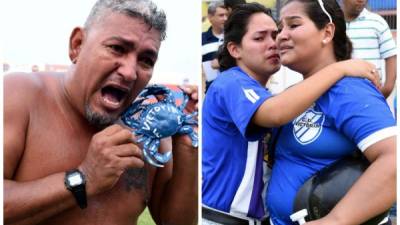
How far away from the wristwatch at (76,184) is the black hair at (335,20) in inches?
29.9

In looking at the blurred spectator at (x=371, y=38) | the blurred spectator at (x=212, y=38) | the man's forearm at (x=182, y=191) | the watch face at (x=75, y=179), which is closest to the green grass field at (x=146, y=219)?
the man's forearm at (x=182, y=191)

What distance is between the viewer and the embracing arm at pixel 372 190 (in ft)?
4.14

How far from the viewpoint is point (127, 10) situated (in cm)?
135

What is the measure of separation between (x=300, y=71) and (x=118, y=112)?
53 centimetres

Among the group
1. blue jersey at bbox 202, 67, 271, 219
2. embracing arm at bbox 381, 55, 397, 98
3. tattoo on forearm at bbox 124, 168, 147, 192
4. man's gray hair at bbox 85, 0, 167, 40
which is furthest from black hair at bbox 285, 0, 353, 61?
tattoo on forearm at bbox 124, 168, 147, 192

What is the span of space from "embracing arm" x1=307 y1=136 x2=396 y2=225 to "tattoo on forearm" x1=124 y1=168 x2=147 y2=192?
21.6 inches

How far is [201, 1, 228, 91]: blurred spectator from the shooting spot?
149cm

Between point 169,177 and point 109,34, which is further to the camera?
point 169,177

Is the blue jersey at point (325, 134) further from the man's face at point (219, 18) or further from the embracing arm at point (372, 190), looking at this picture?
the man's face at point (219, 18)

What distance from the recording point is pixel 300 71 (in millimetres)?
1404

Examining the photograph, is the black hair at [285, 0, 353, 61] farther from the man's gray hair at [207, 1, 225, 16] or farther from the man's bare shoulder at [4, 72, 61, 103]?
the man's bare shoulder at [4, 72, 61, 103]

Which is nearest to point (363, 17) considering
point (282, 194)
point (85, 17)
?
point (282, 194)

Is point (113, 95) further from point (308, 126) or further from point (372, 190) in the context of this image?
point (372, 190)

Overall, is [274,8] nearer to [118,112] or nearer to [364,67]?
[364,67]
